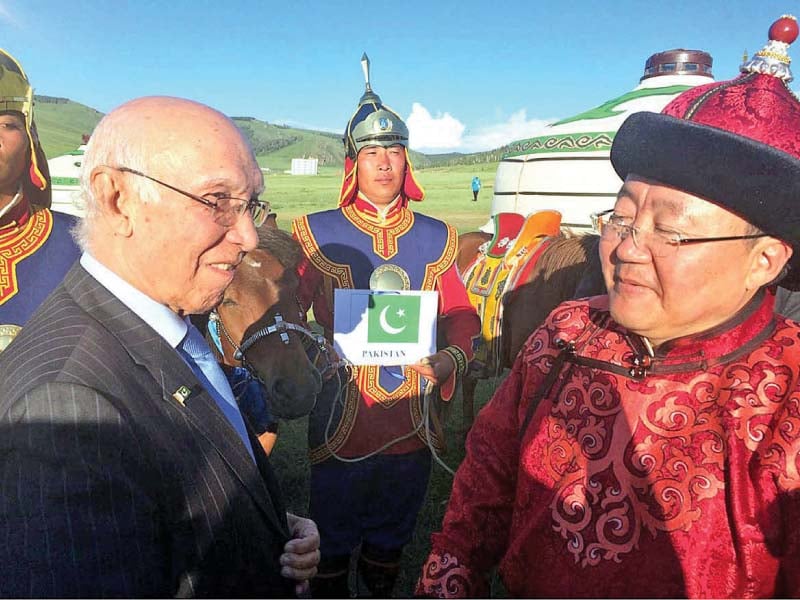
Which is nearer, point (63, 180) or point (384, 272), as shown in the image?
point (384, 272)

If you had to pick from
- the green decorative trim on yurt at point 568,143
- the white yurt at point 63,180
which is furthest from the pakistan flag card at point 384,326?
the white yurt at point 63,180

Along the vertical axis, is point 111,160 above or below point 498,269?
above

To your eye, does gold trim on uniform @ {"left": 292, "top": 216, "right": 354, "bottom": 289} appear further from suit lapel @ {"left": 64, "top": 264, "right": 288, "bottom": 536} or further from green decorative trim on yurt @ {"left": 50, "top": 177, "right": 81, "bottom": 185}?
green decorative trim on yurt @ {"left": 50, "top": 177, "right": 81, "bottom": 185}

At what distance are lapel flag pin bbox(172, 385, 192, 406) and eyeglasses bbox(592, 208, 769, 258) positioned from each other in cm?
110

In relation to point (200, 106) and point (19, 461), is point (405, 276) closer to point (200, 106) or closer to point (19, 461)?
point (200, 106)

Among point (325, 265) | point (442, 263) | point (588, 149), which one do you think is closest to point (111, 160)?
point (325, 265)

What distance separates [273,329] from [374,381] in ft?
2.26

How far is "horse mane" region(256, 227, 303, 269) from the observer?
2.70 m

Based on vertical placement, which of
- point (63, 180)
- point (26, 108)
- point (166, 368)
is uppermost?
point (63, 180)

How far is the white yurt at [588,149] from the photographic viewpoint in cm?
719

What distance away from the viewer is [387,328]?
2.72 metres

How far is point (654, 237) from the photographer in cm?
113

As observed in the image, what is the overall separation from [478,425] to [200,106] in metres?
1.23

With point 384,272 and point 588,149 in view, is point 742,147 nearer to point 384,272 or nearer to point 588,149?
point 384,272
